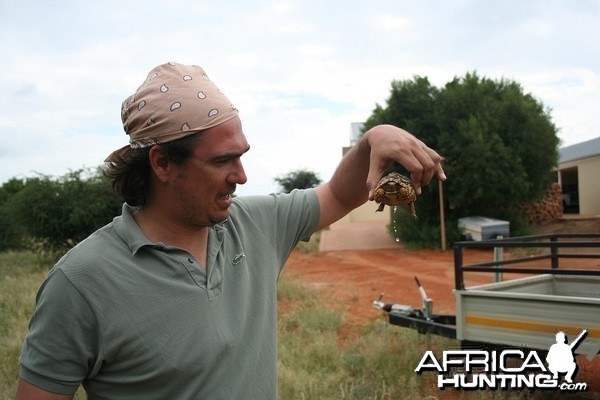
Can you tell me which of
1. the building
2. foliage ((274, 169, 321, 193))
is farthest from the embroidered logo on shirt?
foliage ((274, 169, 321, 193))

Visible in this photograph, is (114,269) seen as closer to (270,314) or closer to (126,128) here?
(126,128)

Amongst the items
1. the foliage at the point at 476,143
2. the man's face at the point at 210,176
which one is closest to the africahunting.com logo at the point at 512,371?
the man's face at the point at 210,176

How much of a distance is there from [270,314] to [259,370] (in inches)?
8.3

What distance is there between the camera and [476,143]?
1878 cm

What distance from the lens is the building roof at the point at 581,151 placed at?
30.5 m

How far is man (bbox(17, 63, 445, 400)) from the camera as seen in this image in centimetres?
159

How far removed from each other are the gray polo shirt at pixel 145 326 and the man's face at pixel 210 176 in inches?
5.1

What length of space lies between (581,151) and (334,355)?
3063 centimetres

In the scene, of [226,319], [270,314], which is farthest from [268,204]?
[226,319]

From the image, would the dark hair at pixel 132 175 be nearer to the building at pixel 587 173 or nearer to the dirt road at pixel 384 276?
Answer: the dirt road at pixel 384 276

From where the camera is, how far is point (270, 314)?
1994 millimetres

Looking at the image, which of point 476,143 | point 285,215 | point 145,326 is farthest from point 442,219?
point 145,326

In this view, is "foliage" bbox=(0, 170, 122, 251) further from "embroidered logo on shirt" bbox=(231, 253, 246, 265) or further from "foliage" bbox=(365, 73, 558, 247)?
"embroidered logo on shirt" bbox=(231, 253, 246, 265)

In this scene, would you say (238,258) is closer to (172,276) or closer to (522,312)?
(172,276)
